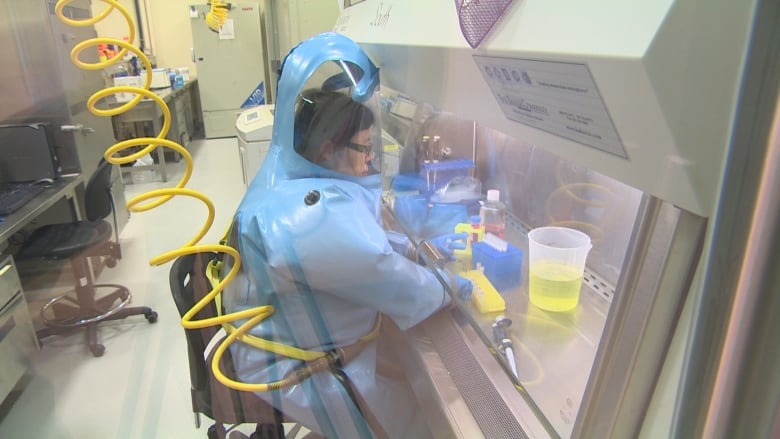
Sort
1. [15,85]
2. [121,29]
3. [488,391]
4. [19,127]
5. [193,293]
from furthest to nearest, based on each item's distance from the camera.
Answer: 1. [121,29]
2. [15,85]
3. [19,127]
4. [193,293]
5. [488,391]

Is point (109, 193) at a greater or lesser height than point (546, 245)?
lesser

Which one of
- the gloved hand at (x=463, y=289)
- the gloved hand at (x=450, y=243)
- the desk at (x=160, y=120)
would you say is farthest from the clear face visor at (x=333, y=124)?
the desk at (x=160, y=120)

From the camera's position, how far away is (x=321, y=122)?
1.38 m

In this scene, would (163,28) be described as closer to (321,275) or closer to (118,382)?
(118,382)

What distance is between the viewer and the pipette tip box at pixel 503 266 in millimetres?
1299

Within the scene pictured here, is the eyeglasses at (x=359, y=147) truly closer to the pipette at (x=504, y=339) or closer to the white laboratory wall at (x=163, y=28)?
the pipette at (x=504, y=339)

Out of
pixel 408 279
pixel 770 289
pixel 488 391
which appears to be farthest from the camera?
pixel 408 279

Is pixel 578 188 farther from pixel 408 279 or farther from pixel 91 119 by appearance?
pixel 91 119

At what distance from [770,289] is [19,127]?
3.09 metres

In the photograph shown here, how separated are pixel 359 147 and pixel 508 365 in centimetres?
74

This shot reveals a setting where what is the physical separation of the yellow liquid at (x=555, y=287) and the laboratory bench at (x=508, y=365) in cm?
2

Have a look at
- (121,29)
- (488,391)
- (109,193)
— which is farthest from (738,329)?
(121,29)

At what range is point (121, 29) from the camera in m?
6.31

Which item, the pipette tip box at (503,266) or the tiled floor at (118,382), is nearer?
the pipette tip box at (503,266)
